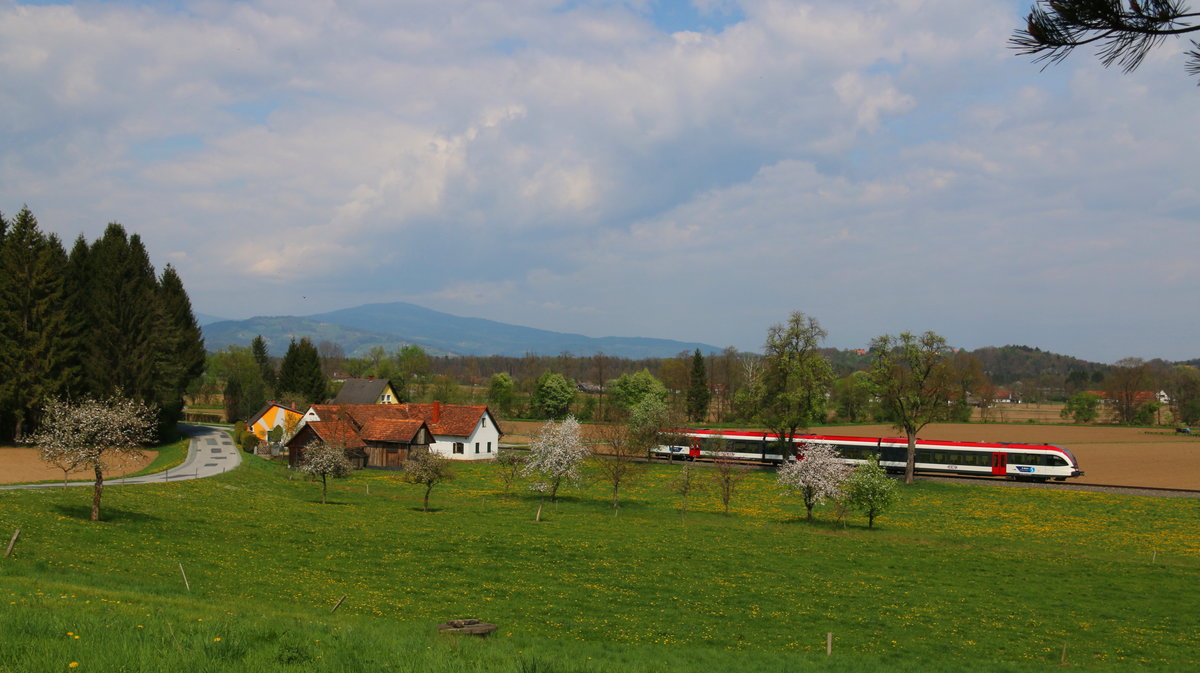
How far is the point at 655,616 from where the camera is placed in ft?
72.9

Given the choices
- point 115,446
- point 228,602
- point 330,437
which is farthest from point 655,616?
point 330,437

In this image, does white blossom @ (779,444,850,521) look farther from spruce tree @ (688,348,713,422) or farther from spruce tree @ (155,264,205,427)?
spruce tree @ (688,348,713,422)

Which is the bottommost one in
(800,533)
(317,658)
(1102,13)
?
(800,533)

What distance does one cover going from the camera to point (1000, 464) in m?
67.4

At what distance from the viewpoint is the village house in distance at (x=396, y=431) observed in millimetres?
68625

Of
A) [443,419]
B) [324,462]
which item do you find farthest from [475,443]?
[324,462]

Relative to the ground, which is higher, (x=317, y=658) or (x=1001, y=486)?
(x=317, y=658)

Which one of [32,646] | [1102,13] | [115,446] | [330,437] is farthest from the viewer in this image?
[330,437]

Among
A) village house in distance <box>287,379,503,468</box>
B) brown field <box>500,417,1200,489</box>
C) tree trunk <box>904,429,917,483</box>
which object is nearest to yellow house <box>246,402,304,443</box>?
village house in distance <box>287,379,503,468</box>

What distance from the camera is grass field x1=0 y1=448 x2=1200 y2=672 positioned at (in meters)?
11.3

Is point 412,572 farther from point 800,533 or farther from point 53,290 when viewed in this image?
point 53,290

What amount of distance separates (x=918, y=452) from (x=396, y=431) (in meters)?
50.7

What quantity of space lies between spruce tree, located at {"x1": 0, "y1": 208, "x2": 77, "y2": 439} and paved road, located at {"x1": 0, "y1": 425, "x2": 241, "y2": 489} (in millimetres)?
11699

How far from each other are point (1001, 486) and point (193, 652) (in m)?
65.8
